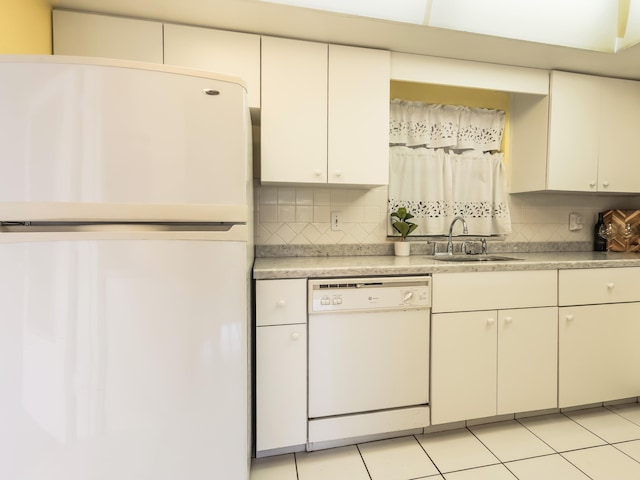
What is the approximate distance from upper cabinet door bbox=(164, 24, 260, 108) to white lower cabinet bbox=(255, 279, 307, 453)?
38.7 inches

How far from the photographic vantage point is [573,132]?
212cm

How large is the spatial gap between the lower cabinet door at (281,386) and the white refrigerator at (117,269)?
0.38 metres

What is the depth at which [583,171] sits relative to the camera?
2146 mm

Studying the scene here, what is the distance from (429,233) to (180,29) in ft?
6.09

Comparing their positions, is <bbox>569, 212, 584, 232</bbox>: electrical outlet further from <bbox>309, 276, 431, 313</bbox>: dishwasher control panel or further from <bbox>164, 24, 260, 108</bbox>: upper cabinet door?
<bbox>164, 24, 260, 108</bbox>: upper cabinet door

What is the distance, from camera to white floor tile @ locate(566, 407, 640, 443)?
5.54ft

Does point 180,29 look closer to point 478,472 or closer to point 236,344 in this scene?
point 236,344

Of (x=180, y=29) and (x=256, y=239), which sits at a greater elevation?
(x=180, y=29)

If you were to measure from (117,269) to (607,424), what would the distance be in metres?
2.54

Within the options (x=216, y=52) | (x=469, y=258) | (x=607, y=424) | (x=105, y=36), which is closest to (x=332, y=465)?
(x=469, y=258)

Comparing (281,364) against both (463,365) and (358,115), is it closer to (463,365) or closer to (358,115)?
(463,365)

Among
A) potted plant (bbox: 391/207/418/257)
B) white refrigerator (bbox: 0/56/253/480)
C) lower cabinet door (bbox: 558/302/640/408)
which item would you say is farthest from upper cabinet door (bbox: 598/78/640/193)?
white refrigerator (bbox: 0/56/253/480)

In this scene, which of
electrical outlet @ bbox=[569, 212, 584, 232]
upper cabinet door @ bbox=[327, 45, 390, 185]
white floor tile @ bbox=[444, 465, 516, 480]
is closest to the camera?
white floor tile @ bbox=[444, 465, 516, 480]

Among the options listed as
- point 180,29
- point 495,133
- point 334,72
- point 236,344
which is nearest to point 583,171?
point 495,133
